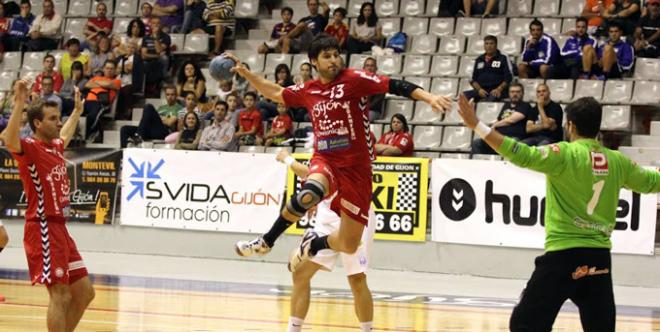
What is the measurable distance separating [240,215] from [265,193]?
526 millimetres

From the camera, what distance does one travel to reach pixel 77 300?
884 cm

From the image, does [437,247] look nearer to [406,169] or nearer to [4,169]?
[406,169]

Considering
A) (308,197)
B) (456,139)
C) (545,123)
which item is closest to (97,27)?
(456,139)

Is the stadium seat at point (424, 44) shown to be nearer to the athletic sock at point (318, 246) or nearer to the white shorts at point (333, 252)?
the white shorts at point (333, 252)

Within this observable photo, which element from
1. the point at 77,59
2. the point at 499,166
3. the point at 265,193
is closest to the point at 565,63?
the point at 499,166

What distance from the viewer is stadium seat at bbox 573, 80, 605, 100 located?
18.9 m

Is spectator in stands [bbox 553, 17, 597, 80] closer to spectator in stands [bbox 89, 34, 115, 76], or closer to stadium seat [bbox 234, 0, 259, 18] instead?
stadium seat [bbox 234, 0, 259, 18]

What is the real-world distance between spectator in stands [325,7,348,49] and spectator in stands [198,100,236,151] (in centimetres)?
318

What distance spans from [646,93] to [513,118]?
258 centimetres

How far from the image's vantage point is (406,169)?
16.8 metres

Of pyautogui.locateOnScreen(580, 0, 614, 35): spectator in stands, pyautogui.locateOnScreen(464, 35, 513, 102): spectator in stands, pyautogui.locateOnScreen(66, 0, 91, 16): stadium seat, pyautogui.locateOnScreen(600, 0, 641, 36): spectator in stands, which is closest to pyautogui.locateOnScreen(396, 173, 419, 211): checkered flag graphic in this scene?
pyautogui.locateOnScreen(464, 35, 513, 102): spectator in stands

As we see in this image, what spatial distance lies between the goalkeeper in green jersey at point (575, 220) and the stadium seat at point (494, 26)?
14.1 m

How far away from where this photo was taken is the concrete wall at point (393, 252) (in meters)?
15.7

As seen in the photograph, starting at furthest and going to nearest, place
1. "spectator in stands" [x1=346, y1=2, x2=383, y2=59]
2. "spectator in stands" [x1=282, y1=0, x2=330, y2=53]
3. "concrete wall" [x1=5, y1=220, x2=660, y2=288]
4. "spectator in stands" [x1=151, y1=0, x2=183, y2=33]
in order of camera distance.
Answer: "spectator in stands" [x1=151, y1=0, x2=183, y2=33] < "spectator in stands" [x1=282, y1=0, x2=330, y2=53] < "spectator in stands" [x1=346, y1=2, x2=383, y2=59] < "concrete wall" [x1=5, y1=220, x2=660, y2=288]
